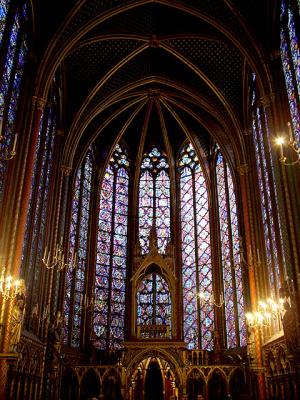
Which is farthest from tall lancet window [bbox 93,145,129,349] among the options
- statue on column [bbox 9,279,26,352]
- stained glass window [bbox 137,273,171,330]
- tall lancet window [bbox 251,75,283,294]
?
statue on column [bbox 9,279,26,352]

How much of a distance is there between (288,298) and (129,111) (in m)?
16.9

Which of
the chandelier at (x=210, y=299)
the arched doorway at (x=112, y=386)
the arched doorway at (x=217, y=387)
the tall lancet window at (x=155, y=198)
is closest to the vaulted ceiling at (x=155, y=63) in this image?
the tall lancet window at (x=155, y=198)

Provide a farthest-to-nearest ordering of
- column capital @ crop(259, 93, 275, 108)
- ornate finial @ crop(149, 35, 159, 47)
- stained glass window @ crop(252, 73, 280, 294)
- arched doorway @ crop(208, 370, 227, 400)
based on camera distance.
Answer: ornate finial @ crop(149, 35, 159, 47) < arched doorway @ crop(208, 370, 227, 400) < stained glass window @ crop(252, 73, 280, 294) < column capital @ crop(259, 93, 275, 108)

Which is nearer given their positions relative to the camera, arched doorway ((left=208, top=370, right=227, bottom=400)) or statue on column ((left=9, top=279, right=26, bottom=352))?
statue on column ((left=9, top=279, right=26, bottom=352))

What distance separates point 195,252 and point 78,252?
6.57 metres

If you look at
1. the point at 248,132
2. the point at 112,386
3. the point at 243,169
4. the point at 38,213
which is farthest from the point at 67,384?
the point at 248,132

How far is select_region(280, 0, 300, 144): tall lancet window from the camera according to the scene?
14.8m

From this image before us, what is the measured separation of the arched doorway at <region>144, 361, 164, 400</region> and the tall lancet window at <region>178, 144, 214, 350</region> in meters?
2.29

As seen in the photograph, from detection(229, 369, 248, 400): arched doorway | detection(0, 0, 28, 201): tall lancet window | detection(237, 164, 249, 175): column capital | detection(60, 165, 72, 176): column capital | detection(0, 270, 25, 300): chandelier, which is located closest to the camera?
detection(0, 270, 25, 300): chandelier

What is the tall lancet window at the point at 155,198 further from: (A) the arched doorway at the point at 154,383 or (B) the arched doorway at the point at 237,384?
(B) the arched doorway at the point at 237,384

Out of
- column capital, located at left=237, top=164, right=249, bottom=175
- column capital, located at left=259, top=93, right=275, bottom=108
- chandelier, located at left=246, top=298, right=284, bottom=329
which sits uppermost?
column capital, located at left=259, top=93, right=275, bottom=108

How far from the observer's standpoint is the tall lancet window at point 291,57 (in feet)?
48.6

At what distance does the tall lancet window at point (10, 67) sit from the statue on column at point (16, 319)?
3.40 metres

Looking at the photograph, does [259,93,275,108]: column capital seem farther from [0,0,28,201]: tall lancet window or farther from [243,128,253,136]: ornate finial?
[0,0,28,201]: tall lancet window
